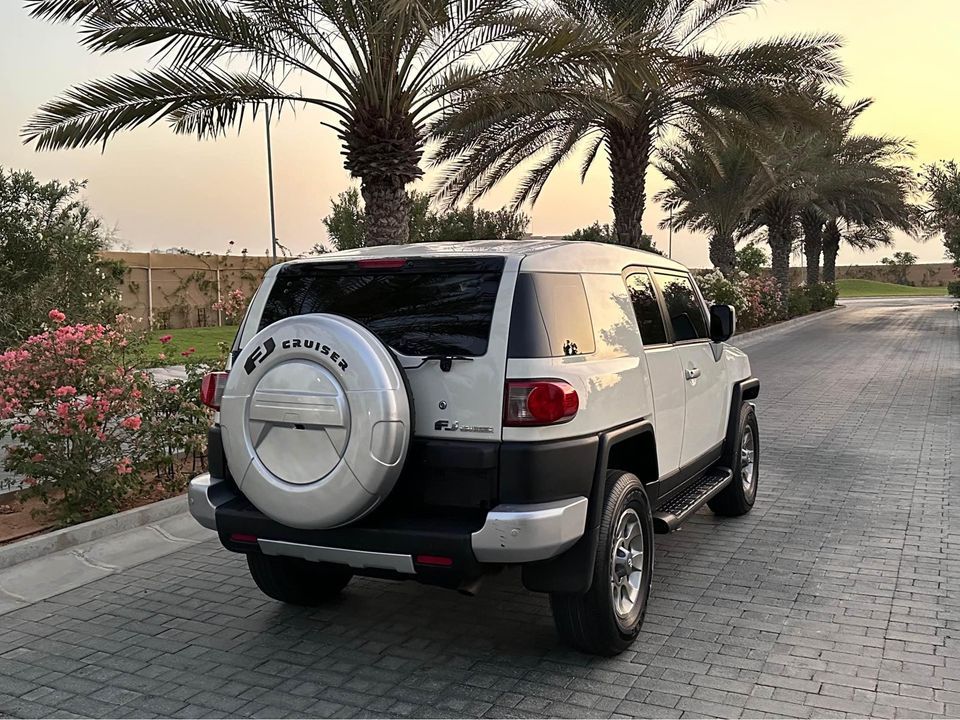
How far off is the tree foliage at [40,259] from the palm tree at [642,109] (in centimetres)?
597

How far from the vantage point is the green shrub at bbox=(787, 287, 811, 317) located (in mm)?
36688

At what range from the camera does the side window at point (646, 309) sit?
4.95 meters

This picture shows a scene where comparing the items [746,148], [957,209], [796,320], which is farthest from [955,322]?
[746,148]

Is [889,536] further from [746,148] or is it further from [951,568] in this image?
[746,148]

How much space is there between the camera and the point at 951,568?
5.52 m

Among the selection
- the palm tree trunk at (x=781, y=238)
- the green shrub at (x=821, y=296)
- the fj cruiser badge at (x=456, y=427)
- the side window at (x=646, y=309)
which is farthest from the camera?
the green shrub at (x=821, y=296)

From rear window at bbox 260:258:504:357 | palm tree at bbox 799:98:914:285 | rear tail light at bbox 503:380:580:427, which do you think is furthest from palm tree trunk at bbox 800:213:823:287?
rear tail light at bbox 503:380:580:427

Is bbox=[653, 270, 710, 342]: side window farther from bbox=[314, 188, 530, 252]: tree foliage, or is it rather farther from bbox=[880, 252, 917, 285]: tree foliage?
bbox=[880, 252, 917, 285]: tree foliage

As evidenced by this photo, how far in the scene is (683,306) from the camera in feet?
19.1

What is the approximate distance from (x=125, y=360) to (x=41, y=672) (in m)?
4.08

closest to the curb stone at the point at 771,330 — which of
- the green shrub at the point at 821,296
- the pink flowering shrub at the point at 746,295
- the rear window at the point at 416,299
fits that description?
the pink flowering shrub at the point at 746,295

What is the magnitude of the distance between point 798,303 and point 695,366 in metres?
34.1

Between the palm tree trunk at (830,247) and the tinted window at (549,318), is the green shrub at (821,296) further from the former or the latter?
the tinted window at (549,318)

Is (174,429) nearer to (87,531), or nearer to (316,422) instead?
(87,531)
